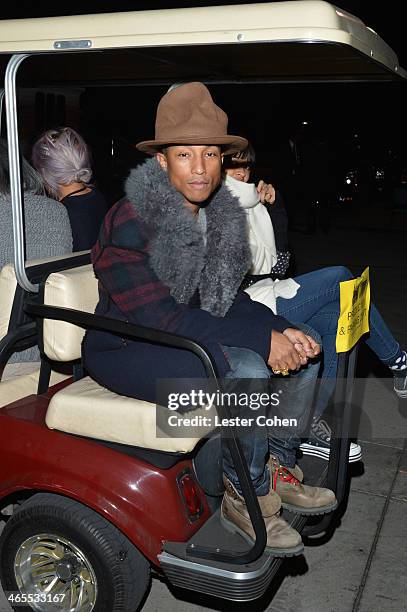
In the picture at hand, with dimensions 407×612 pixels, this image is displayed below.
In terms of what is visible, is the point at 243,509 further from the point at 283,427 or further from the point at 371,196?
the point at 371,196

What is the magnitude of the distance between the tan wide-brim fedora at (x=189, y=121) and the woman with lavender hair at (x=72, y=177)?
1.26 metres

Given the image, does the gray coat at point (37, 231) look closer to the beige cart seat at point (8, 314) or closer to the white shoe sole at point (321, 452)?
the beige cart seat at point (8, 314)

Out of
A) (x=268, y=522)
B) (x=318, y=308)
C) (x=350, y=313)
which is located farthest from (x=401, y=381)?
(x=268, y=522)

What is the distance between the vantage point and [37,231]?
10.0 feet

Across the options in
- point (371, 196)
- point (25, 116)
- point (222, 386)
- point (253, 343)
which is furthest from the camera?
point (371, 196)

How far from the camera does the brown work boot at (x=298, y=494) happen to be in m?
2.55

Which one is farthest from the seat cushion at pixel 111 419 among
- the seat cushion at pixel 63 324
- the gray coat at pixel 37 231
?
the gray coat at pixel 37 231

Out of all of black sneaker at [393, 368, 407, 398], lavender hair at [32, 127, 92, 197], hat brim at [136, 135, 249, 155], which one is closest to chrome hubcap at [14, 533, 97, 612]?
hat brim at [136, 135, 249, 155]

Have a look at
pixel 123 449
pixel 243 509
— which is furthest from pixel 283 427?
pixel 123 449

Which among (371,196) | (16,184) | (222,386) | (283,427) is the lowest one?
(371,196)

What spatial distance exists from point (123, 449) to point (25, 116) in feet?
7.80

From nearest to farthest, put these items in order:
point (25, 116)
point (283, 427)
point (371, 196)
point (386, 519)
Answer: point (283, 427) < point (386, 519) < point (25, 116) < point (371, 196)

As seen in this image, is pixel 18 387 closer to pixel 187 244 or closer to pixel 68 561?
pixel 68 561

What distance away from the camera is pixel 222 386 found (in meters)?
2.26
